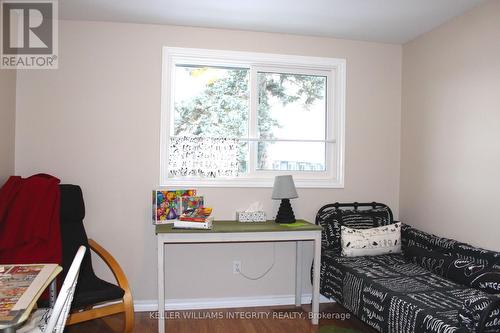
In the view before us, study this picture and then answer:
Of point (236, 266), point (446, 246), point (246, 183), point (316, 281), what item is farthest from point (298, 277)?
point (446, 246)

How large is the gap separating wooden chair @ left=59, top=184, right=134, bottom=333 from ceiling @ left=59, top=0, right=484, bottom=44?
4.50 ft

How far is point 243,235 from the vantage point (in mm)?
2906

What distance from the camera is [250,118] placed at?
3.46 meters

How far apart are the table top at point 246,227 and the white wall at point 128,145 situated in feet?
0.87

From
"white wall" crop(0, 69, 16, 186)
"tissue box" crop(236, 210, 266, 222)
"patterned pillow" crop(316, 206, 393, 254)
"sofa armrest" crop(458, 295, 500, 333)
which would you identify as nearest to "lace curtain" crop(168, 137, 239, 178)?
"tissue box" crop(236, 210, 266, 222)

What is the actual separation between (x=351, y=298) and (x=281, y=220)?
81 cm

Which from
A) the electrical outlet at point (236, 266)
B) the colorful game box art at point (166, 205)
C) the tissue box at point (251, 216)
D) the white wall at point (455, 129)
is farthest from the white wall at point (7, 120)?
the white wall at point (455, 129)

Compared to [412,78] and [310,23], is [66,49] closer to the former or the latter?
[310,23]

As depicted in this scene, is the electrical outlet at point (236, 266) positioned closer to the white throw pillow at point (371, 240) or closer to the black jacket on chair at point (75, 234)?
the white throw pillow at point (371, 240)

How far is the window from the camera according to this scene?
3342mm

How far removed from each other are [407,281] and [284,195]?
1098 millimetres

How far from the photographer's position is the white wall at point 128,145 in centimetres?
312

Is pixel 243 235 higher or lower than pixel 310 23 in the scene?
lower

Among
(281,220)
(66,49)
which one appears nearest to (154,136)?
(66,49)
